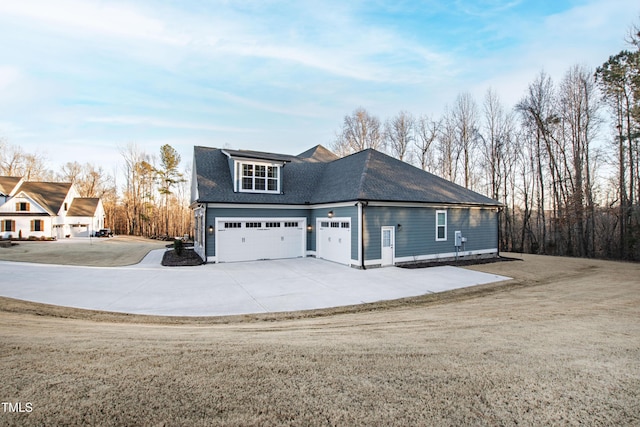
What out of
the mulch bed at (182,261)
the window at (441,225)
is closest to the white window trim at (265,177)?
the mulch bed at (182,261)

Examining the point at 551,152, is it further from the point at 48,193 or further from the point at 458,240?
the point at 48,193

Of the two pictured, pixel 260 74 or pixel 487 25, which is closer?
pixel 487 25

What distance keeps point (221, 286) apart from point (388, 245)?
286 inches

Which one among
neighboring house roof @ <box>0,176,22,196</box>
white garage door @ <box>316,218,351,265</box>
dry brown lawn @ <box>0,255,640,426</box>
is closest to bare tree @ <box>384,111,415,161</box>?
white garage door @ <box>316,218,351,265</box>

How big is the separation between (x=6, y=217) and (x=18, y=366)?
34.0 meters

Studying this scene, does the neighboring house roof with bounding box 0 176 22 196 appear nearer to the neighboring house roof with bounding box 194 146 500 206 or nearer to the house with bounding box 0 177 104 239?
the house with bounding box 0 177 104 239

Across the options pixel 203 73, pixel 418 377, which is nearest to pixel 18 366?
pixel 418 377

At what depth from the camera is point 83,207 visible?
→ 33406 mm

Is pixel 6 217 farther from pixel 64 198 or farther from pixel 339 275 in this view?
pixel 339 275

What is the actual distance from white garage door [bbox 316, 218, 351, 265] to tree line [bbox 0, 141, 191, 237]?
26.0 meters

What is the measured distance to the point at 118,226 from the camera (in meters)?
42.3

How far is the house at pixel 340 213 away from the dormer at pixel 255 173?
0.17 feet

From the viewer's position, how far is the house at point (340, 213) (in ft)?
42.8

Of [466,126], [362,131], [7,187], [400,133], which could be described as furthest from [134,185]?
[466,126]
